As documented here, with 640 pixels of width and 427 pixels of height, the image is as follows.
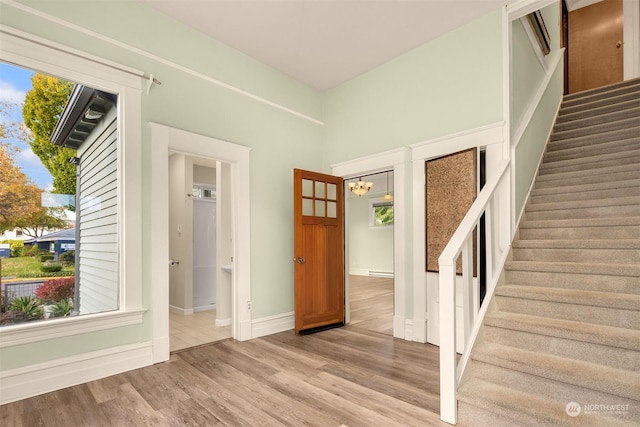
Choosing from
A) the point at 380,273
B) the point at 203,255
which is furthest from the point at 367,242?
the point at 203,255

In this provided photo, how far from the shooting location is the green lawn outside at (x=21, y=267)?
250cm

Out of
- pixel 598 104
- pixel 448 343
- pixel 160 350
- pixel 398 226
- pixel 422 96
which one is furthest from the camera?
pixel 598 104

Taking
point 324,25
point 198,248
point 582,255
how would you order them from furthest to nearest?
1. point 198,248
2. point 324,25
3. point 582,255

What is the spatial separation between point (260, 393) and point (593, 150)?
15.0 feet

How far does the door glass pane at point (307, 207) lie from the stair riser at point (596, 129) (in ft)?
11.7

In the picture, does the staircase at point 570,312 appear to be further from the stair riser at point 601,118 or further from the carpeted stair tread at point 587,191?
the stair riser at point 601,118

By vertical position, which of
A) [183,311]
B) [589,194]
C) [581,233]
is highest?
[589,194]

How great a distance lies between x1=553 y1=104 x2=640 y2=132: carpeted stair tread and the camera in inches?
172

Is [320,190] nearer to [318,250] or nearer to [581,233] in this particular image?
[318,250]

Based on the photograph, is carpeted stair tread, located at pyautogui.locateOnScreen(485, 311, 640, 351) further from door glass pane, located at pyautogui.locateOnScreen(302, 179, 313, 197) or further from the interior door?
the interior door

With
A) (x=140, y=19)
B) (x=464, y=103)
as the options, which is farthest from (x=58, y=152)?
(x=464, y=103)

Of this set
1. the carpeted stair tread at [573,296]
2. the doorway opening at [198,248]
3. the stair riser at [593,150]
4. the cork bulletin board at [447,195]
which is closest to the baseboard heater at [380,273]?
the doorway opening at [198,248]

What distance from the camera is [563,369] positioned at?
2.04 m

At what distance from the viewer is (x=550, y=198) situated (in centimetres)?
366
